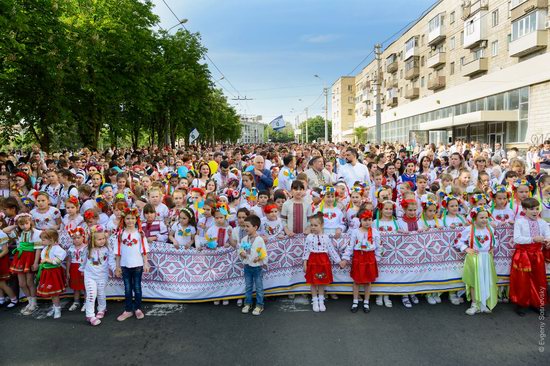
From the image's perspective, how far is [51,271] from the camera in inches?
223

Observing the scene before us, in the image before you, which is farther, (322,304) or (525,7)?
(525,7)

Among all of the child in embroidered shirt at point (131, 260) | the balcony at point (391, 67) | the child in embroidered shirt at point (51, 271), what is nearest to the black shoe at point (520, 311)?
the child in embroidered shirt at point (131, 260)

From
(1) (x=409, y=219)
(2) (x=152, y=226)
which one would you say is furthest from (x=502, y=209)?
(2) (x=152, y=226)

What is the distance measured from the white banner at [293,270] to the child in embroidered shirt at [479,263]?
0.26 m

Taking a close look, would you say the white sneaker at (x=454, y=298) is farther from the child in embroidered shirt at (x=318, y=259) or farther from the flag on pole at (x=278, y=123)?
the flag on pole at (x=278, y=123)

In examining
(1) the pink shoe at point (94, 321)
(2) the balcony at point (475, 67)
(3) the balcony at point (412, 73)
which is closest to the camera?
(1) the pink shoe at point (94, 321)

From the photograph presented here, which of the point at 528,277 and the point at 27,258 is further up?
the point at 27,258

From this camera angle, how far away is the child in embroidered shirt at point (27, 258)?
5.77 meters

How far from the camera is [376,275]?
222 inches

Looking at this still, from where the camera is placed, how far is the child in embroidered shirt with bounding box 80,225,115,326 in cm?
545

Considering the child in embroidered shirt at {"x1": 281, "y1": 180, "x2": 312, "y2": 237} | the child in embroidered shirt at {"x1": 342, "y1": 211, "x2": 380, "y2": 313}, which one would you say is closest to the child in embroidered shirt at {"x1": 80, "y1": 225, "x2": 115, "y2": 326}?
the child in embroidered shirt at {"x1": 281, "y1": 180, "x2": 312, "y2": 237}

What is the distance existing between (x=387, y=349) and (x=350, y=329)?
0.60 metres

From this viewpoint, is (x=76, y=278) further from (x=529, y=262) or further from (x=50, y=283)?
(x=529, y=262)

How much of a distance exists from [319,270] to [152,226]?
270 centimetres
